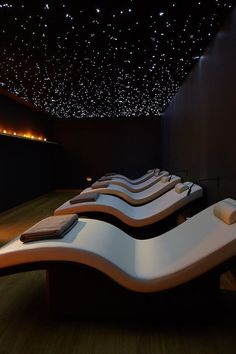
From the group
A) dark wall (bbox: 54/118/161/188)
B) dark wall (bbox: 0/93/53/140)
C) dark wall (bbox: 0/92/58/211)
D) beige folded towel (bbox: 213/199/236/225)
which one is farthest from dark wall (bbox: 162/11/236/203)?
dark wall (bbox: 54/118/161/188)

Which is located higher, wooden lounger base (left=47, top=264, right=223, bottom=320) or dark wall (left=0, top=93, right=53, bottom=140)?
dark wall (left=0, top=93, right=53, bottom=140)

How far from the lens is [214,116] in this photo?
3.88 m

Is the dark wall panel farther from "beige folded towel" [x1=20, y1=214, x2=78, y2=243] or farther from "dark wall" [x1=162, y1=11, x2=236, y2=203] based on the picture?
"beige folded towel" [x1=20, y1=214, x2=78, y2=243]

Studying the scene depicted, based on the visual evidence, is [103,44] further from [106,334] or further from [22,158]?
[22,158]

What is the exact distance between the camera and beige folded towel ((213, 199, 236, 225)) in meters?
2.27

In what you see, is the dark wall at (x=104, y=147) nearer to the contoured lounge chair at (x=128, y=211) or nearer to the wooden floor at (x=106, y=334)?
the contoured lounge chair at (x=128, y=211)


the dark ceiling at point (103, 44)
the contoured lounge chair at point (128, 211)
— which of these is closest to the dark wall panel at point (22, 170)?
the dark ceiling at point (103, 44)

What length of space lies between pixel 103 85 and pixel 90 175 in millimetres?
5712

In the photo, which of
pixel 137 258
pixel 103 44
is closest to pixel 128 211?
pixel 137 258

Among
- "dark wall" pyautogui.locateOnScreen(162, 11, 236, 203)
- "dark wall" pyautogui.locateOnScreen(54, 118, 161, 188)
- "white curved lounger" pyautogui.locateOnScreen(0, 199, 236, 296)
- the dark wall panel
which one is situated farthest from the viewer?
"dark wall" pyautogui.locateOnScreen(54, 118, 161, 188)

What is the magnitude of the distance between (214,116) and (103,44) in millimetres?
1614

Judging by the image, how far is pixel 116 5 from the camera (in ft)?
10.6

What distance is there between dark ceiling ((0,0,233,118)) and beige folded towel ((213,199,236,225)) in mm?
1738

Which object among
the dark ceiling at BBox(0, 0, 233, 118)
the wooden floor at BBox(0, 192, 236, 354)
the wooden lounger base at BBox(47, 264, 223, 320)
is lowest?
the wooden floor at BBox(0, 192, 236, 354)
